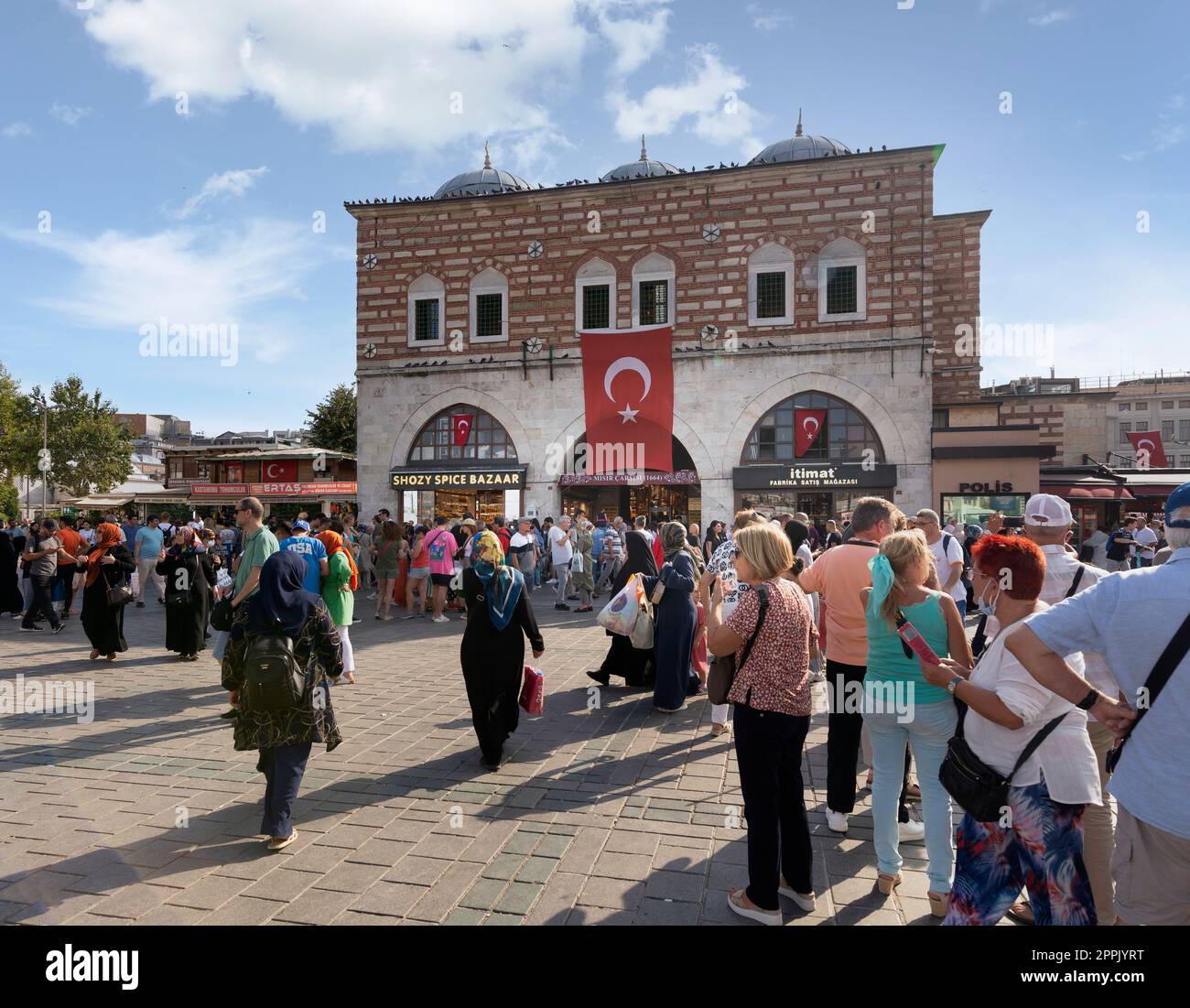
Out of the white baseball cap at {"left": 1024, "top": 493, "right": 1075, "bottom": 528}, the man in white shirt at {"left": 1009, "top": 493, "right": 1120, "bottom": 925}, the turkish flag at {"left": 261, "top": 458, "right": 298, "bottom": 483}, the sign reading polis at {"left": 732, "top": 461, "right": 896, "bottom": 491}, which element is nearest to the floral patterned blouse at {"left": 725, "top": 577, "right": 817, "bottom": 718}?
the man in white shirt at {"left": 1009, "top": 493, "right": 1120, "bottom": 925}

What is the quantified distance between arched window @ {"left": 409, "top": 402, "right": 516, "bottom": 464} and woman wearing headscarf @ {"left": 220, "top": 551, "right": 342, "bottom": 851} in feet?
61.2

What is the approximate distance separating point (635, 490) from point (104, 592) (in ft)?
51.2

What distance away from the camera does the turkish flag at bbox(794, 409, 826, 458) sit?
2091 cm

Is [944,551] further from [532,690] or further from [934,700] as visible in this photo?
[532,690]


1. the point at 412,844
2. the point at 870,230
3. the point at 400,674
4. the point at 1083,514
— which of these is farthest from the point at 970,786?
the point at 1083,514

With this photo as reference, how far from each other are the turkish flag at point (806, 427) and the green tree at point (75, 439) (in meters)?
43.7

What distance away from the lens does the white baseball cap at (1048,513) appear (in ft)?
14.6

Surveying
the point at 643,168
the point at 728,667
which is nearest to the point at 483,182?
the point at 643,168

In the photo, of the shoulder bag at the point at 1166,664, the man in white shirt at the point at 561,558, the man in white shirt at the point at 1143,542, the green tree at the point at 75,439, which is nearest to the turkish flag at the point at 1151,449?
the man in white shirt at the point at 1143,542

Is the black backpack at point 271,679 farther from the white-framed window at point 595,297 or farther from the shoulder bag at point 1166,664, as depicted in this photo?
the white-framed window at point 595,297

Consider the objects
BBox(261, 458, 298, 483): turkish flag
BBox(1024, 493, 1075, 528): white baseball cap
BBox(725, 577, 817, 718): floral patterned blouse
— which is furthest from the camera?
BBox(261, 458, 298, 483): turkish flag

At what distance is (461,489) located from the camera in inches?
928

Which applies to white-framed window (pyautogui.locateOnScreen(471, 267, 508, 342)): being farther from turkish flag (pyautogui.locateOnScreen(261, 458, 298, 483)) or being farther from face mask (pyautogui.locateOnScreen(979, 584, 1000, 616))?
face mask (pyautogui.locateOnScreen(979, 584, 1000, 616))

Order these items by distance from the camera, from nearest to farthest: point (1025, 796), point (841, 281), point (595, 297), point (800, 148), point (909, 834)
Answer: point (1025, 796) → point (909, 834) → point (841, 281) → point (595, 297) → point (800, 148)
